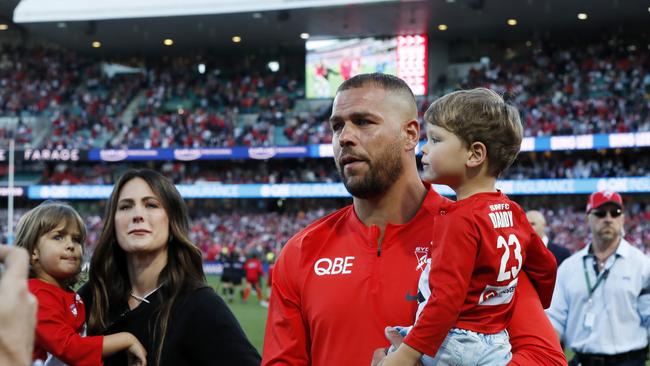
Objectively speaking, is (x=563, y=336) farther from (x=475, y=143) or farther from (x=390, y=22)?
(x=390, y=22)

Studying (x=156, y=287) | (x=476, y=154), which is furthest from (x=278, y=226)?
(x=476, y=154)

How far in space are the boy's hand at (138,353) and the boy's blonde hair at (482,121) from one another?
145cm

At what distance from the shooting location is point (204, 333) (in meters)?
3.45

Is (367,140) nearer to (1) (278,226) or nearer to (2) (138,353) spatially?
(2) (138,353)

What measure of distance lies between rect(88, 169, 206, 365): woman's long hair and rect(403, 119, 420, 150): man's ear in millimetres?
1057

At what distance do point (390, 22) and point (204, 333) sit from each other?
37044 mm

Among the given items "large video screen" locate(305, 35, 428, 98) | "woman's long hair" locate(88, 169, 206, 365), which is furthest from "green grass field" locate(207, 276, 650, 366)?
"large video screen" locate(305, 35, 428, 98)

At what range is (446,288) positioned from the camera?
2605 millimetres

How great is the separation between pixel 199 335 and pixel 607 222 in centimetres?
371

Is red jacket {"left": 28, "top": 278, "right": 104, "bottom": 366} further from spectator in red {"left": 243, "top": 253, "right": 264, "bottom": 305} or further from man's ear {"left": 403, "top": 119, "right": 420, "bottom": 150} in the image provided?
spectator in red {"left": 243, "top": 253, "right": 264, "bottom": 305}

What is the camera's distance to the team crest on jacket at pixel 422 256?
2971mm

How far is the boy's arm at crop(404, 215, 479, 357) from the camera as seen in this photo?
8.55 feet

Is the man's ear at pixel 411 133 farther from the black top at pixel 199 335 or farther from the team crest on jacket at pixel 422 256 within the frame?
the black top at pixel 199 335

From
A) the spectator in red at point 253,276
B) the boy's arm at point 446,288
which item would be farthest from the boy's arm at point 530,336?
the spectator in red at point 253,276
